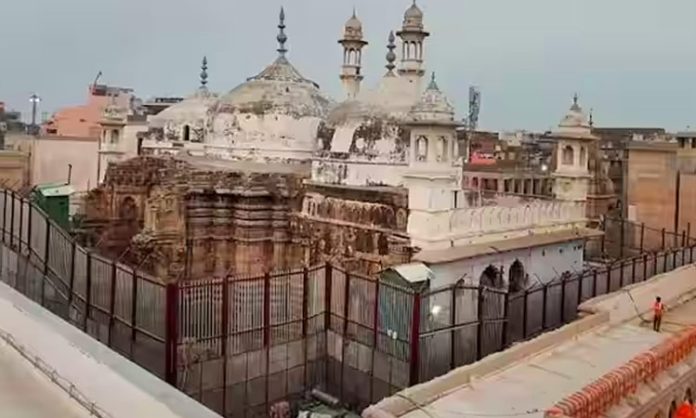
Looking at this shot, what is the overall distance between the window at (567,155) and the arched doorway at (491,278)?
17.6ft

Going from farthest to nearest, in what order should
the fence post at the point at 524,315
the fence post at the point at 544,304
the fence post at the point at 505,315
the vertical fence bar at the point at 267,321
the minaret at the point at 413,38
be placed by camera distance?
→ the minaret at the point at 413,38 < the fence post at the point at 544,304 < the fence post at the point at 524,315 < the fence post at the point at 505,315 < the vertical fence bar at the point at 267,321

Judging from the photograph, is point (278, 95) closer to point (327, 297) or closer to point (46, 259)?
point (46, 259)

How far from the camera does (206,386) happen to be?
30.1 ft

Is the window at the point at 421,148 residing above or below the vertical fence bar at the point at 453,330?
above

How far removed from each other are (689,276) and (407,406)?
832 cm

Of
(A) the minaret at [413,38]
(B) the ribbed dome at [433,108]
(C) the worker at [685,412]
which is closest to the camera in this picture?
(C) the worker at [685,412]

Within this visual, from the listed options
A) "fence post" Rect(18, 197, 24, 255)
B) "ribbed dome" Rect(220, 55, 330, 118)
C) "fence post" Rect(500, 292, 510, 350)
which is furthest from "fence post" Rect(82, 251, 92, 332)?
"ribbed dome" Rect(220, 55, 330, 118)

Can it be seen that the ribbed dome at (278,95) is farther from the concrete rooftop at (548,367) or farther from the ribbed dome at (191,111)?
the concrete rooftop at (548,367)

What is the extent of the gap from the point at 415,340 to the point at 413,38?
1364 cm

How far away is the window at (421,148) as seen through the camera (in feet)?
44.5

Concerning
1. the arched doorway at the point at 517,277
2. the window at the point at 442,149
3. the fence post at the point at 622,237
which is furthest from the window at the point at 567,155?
the window at the point at 442,149

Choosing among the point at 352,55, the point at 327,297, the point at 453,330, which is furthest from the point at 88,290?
the point at 352,55

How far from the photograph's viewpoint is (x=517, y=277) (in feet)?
49.2

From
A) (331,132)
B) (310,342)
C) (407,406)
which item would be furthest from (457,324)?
(331,132)
